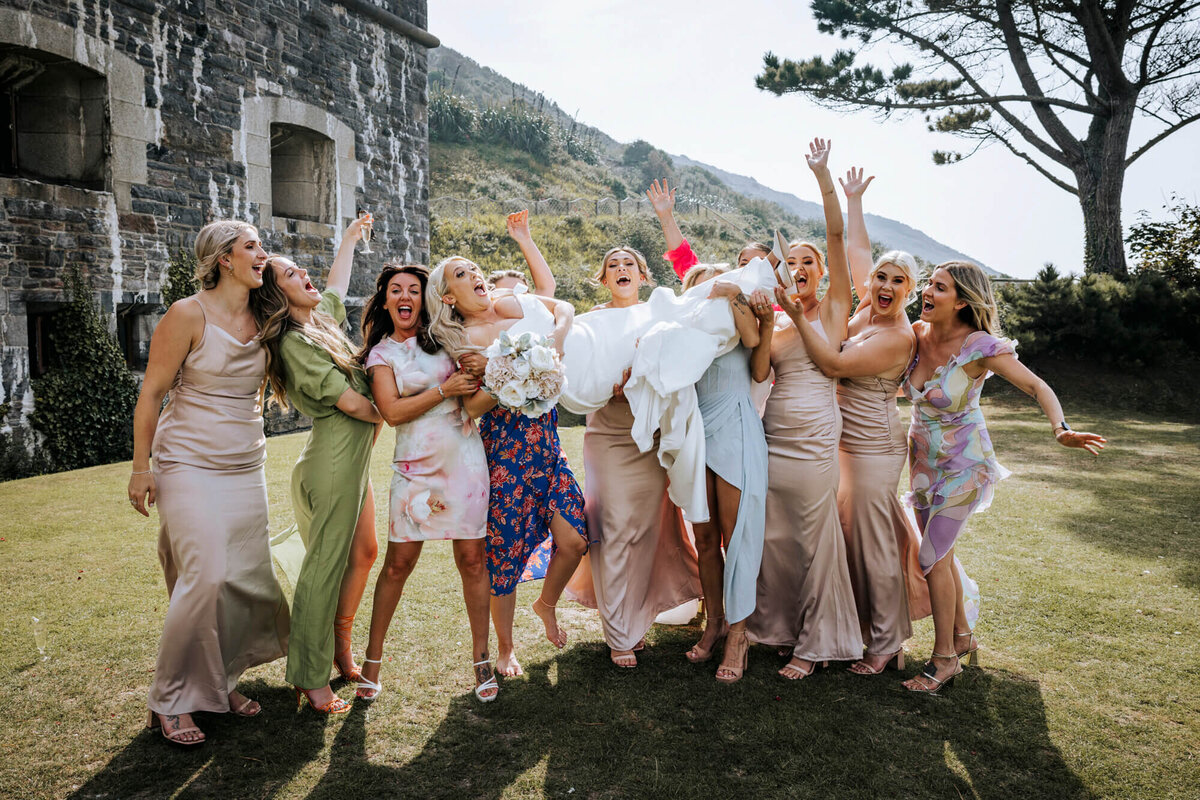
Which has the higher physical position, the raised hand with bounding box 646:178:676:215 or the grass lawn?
the raised hand with bounding box 646:178:676:215

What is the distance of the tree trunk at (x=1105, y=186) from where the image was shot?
17.3 metres

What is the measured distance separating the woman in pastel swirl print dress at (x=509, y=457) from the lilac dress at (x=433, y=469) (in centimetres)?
11

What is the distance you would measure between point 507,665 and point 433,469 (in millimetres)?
1127

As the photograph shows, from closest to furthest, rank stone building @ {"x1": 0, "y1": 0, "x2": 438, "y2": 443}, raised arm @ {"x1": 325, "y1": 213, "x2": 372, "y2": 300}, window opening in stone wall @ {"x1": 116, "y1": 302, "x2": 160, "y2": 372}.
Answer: raised arm @ {"x1": 325, "y1": 213, "x2": 372, "y2": 300}, stone building @ {"x1": 0, "y1": 0, "x2": 438, "y2": 443}, window opening in stone wall @ {"x1": 116, "y1": 302, "x2": 160, "y2": 372}

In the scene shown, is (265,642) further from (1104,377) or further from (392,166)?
(1104,377)

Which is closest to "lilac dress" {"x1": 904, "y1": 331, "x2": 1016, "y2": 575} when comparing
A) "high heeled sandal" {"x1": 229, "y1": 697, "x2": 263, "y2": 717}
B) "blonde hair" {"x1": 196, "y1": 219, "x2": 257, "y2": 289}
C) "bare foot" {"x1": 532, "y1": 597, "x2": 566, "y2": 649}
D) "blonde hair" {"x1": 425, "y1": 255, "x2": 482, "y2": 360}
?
"bare foot" {"x1": 532, "y1": 597, "x2": 566, "y2": 649}

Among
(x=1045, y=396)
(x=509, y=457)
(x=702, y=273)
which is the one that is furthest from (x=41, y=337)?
(x=1045, y=396)

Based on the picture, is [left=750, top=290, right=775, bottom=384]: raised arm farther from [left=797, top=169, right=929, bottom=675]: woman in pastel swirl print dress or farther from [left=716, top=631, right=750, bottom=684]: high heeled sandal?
[left=716, top=631, right=750, bottom=684]: high heeled sandal

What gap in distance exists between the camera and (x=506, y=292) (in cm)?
426

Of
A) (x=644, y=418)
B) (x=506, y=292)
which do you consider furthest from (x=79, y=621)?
(x=644, y=418)

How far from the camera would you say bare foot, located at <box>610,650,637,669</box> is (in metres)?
4.10

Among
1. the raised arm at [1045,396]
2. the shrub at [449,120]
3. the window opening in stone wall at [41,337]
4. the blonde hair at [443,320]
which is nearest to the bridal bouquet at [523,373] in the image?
the blonde hair at [443,320]

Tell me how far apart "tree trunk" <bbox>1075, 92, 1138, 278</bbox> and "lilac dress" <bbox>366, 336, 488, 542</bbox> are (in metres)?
18.2

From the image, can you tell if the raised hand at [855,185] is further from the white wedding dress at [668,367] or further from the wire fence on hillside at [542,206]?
the wire fence on hillside at [542,206]
